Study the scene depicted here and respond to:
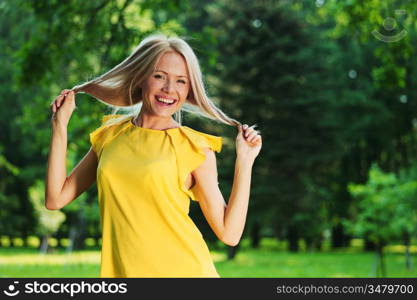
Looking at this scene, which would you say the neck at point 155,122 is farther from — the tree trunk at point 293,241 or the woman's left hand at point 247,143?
the tree trunk at point 293,241

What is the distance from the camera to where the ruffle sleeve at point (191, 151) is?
2.48 meters

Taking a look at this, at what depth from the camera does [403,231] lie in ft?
52.8

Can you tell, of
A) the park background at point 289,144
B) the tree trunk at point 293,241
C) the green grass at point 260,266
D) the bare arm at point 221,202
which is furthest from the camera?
the tree trunk at point 293,241

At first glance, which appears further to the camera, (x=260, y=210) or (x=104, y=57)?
(x=260, y=210)

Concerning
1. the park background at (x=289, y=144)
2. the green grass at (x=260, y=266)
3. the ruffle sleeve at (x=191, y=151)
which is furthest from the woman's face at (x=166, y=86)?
the green grass at (x=260, y=266)

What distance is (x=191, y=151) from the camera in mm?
2523

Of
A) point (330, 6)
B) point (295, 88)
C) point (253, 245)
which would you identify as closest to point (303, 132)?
point (295, 88)

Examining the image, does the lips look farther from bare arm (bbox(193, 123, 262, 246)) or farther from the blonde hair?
bare arm (bbox(193, 123, 262, 246))

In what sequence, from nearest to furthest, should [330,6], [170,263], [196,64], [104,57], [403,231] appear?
1. [170,263]
2. [196,64]
3. [104,57]
4. [330,6]
5. [403,231]

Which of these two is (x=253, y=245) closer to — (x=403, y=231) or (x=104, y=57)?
(x=403, y=231)

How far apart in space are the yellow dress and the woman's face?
0.15 metres

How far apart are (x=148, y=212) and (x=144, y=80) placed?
545 mm

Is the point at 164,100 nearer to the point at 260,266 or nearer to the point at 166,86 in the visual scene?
the point at 166,86

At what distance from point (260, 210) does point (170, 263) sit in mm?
24392
